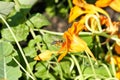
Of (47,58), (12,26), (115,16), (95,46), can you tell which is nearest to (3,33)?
(12,26)

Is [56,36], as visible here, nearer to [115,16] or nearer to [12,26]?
[12,26]

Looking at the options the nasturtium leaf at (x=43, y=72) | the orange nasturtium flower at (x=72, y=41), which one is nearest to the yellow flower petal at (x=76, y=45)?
the orange nasturtium flower at (x=72, y=41)

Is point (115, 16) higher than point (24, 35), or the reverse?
point (24, 35)

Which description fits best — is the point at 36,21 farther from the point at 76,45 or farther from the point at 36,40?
the point at 76,45

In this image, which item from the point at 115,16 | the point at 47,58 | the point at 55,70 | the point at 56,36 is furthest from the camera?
the point at 115,16

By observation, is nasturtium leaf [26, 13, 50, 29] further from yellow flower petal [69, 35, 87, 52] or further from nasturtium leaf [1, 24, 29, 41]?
yellow flower petal [69, 35, 87, 52]

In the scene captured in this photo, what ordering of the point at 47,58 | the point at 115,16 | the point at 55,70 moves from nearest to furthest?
the point at 47,58 < the point at 55,70 < the point at 115,16

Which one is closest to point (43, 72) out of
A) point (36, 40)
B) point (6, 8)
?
point (36, 40)
